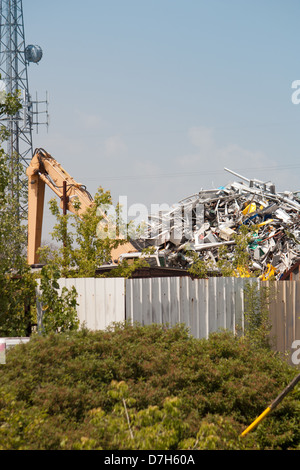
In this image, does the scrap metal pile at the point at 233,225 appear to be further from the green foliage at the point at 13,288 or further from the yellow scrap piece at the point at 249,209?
the green foliage at the point at 13,288

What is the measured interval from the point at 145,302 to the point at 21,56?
93.6 feet

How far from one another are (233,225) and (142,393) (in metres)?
17.3

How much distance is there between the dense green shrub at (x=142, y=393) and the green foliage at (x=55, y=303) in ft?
4.97

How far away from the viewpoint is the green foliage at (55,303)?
938 centimetres

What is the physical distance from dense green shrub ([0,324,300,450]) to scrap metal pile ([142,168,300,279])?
11764mm

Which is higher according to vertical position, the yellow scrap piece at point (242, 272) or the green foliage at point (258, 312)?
the yellow scrap piece at point (242, 272)

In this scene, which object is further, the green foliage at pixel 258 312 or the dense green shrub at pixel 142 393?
the green foliage at pixel 258 312

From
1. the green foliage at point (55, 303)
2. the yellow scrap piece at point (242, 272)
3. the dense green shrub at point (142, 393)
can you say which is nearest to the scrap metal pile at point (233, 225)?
the yellow scrap piece at point (242, 272)

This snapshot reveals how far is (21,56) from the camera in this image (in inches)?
1315

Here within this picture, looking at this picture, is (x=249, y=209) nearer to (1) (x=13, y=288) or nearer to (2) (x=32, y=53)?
(1) (x=13, y=288)

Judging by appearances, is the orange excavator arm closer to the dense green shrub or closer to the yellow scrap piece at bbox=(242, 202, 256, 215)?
the yellow scrap piece at bbox=(242, 202, 256, 215)

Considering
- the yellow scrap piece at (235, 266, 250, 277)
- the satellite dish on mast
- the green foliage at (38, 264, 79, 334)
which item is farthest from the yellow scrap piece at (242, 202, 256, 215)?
the satellite dish on mast

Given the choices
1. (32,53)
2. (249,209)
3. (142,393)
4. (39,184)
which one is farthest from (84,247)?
(32,53)
